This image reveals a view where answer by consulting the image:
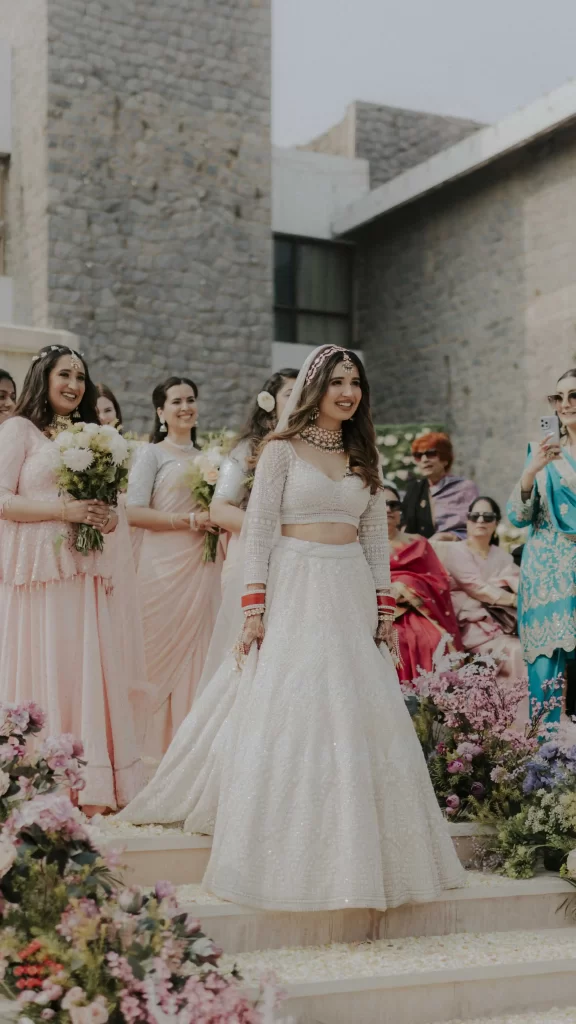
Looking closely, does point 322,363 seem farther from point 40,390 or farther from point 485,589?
point 485,589

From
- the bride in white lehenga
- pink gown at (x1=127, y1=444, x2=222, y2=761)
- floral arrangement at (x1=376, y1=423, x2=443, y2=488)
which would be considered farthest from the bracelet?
floral arrangement at (x1=376, y1=423, x2=443, y2=488)

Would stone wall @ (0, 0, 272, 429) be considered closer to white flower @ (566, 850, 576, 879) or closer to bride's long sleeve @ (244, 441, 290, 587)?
bride's long sleeve @ (244, 441, 290, 587)

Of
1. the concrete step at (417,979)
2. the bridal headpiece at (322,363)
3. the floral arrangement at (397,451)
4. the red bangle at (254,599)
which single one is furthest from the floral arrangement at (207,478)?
the floral arrangement at (397,451)

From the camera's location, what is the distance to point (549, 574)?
19.7 feet

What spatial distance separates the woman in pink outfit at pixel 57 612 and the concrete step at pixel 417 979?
1241 millimetres

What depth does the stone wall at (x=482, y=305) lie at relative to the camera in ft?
43.4

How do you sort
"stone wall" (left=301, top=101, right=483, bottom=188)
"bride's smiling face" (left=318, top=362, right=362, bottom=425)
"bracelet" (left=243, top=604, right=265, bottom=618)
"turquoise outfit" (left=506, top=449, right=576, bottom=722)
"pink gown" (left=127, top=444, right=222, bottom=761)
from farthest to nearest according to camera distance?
"stone wall" (left=301, top=101, right=483, bottom=188) < "pink gown" (left=127, top=444, right=222, bottom=761) < "turquoise outfit" (left=506, top=449, right=576, bottom=722) < "bride's smiling face" (left=318, top=362, right=362, bottom=425) < "bracelet" (left=243, top=604, right=265, bottom=618)

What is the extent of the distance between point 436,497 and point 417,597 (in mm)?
1453

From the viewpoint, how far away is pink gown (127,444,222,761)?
20.2 ft

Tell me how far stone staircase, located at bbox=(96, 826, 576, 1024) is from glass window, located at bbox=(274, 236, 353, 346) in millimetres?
12446

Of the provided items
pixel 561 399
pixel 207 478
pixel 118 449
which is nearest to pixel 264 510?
pixel 118 449

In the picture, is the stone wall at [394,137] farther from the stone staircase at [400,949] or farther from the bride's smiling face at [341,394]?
the stone staircase at [400,949]

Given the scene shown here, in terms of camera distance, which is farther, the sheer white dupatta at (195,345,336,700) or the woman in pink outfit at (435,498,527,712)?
the woman in pink outfit at (435,498,527,712)

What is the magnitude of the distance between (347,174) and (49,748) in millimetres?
13826
